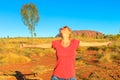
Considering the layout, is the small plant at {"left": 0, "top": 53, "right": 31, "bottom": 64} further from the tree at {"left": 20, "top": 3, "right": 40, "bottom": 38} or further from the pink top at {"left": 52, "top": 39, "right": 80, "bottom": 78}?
the tree at {"left": 20, "top": 3, "right": 40, "bottom": 38}

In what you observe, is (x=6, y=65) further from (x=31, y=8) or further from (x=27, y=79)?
(x=31, y=8)

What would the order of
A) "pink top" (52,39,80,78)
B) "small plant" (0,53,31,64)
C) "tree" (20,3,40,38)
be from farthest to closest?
"tree" (20,3,40,38) → "small plant" (0,53,31,64) → "pink top" (52,39,80,78)

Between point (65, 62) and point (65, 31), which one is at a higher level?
point (65, 31)

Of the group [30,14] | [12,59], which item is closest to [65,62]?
[12,59]

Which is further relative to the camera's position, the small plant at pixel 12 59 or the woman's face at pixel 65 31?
the small plant at pixel 12 59

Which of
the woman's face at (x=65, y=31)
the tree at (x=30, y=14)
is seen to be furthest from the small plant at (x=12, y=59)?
the tree at (x=30, y=14)

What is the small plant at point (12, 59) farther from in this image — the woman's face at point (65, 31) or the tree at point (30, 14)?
the tree at point (30, 14)

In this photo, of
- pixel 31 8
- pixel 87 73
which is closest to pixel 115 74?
pixel 87 73

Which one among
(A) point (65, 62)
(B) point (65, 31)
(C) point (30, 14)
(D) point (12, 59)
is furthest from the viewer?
(C) point (30, 14)

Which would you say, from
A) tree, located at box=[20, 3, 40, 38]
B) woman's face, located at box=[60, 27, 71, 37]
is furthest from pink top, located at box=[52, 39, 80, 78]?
tree, located at box=[20, 3, 40, 38]

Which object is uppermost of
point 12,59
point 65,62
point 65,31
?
point 65,31

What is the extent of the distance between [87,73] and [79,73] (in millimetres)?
344

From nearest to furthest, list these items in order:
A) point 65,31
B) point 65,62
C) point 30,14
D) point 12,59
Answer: point 65,62 < point 65,31 < point 12,59 < point 30,14

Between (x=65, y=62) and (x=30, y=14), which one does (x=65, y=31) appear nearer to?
(x=65, y=62)
